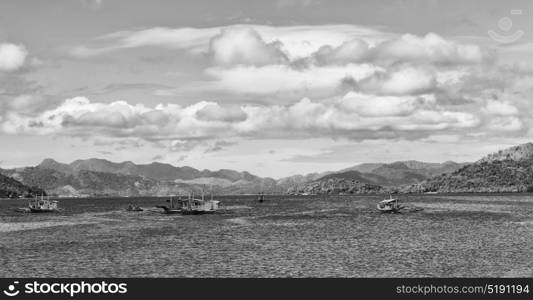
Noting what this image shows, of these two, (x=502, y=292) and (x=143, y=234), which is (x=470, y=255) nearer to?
(x=502, y=292)

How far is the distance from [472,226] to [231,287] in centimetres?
9236

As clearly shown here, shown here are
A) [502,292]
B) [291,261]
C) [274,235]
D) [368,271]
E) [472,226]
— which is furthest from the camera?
[472,226]

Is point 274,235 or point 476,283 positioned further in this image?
point 274,235

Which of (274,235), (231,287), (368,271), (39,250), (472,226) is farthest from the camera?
(472,226)

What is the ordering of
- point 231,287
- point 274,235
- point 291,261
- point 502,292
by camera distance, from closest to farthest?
point 502,292 < point 231,287 < point 291,261 < point 274,235

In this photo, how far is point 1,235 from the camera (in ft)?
397

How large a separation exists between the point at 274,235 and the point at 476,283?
5946 cm

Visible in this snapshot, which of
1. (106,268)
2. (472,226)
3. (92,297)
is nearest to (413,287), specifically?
(92,297)

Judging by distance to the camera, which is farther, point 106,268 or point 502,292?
point 106,268

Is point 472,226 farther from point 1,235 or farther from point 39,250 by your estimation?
point 1,235

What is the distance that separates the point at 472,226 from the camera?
13550cm

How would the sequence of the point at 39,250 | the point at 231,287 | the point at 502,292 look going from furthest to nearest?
1. the point at 39,250
2. the point at 231,287
3. the point at 502,292

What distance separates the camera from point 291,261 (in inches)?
2992

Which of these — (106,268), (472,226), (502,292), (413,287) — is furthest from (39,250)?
(472,226)
